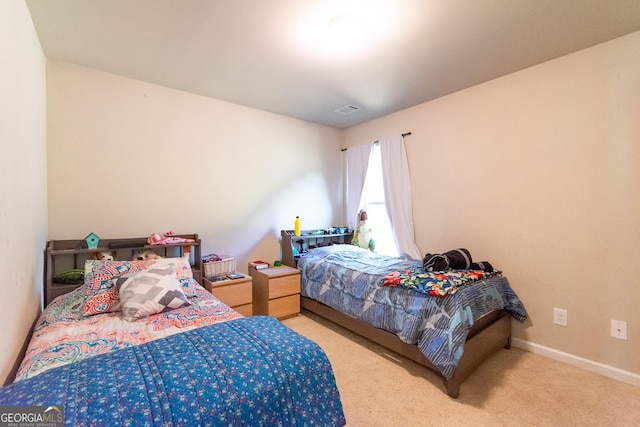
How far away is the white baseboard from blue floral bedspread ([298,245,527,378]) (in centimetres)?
25

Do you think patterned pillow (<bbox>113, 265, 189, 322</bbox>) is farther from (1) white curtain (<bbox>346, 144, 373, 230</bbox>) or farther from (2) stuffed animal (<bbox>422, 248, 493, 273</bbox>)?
(1) white curtain (<bbox>346, 144, 373, 230</bbox>)

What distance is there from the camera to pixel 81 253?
7.44ft

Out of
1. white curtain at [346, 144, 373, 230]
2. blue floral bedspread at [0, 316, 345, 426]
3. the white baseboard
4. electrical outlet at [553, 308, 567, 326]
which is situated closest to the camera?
blue floral bedspread at [0, 316, 345, 426]

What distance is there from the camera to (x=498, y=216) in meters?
2.57

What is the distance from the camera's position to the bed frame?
183 centimetres

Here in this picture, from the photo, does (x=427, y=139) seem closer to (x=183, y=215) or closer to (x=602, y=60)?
(x=602, y=60)

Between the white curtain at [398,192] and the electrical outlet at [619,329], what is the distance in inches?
62.1

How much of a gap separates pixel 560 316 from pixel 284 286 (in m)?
2.49

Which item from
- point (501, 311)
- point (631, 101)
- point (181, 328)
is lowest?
point (501, 311)

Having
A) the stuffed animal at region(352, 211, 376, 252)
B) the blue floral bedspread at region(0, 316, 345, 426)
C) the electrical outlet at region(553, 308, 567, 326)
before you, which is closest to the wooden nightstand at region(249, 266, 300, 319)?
the stuffed animal at region(352, 211, 376, 252)

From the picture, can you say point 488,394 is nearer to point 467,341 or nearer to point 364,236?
point 467,341

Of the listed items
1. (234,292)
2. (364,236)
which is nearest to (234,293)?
(234,292)

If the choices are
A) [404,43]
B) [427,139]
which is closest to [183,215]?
[404,43]

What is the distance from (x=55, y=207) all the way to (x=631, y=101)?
14.7ft
